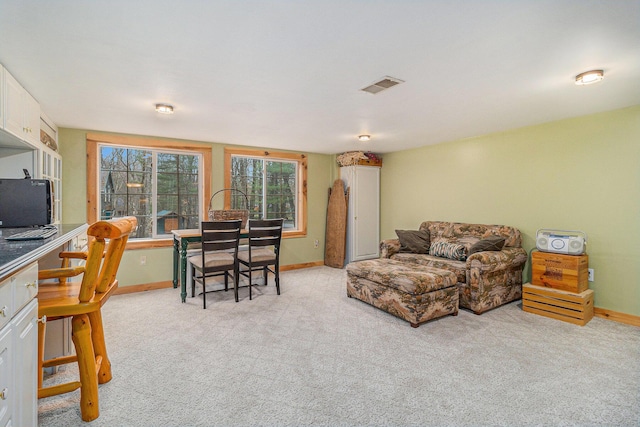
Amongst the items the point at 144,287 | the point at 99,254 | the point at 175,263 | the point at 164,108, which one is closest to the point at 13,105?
the point at 164,108

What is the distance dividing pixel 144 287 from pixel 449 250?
409cm

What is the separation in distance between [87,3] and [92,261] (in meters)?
1.27

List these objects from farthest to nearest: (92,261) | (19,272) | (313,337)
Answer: (313,337), (92,261), (19,272)

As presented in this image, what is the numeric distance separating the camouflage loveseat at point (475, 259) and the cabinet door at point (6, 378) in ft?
11.2

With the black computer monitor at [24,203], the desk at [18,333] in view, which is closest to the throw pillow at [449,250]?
the desk at [18,333]

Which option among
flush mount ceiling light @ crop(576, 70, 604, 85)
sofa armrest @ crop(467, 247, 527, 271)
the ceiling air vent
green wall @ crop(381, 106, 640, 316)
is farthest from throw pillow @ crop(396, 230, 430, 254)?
flush mount ceiling light @ crop(576, 70, 604, 85)

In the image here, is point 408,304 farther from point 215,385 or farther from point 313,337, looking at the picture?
point 215,385

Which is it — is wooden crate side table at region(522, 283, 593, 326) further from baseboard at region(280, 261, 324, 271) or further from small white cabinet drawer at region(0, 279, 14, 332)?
small white cabinet drawer at region(0, 279, 14, 332)

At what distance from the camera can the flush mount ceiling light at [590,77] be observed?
2244mm

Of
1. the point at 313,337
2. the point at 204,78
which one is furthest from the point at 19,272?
the point at 313,337

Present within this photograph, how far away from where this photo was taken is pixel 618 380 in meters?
2.10

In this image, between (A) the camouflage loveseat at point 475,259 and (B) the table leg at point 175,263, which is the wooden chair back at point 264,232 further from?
(A) the camouflage loveseat at point 475,259

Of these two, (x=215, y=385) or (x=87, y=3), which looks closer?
(x=87, y=3)

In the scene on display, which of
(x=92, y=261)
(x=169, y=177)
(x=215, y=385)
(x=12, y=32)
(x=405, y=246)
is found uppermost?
(x=12, y=32)
